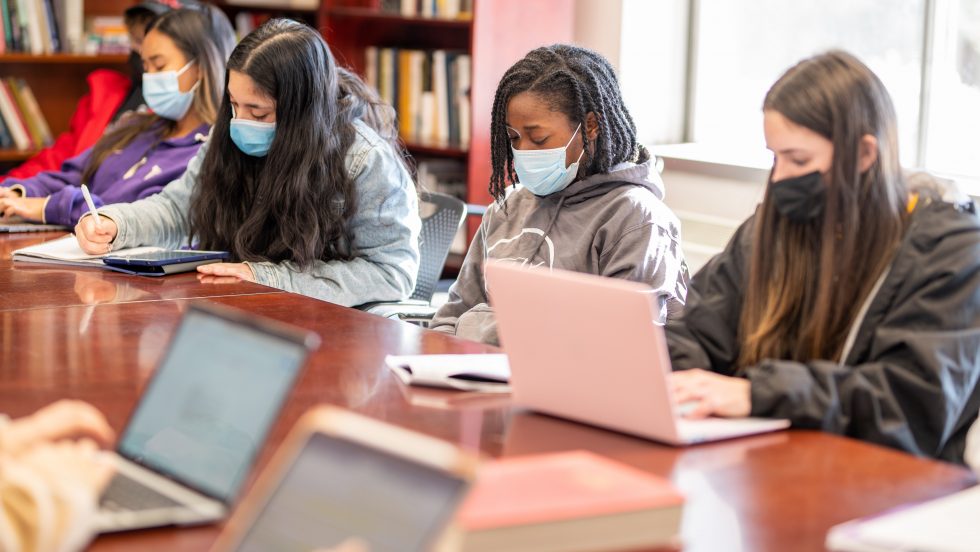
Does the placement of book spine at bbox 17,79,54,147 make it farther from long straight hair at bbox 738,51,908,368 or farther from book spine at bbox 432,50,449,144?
long straight hair at bbox 738,51,908,368

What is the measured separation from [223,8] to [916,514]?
173 inches

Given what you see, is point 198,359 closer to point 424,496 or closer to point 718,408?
point 424,496

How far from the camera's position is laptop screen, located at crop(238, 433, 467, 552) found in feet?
2.75

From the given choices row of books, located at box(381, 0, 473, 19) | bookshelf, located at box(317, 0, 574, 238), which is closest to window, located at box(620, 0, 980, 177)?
bookshelf, located at box(317, 0, 574, 238)

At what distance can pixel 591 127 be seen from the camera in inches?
91.1

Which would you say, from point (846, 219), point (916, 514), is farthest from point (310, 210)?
point (916, 514)

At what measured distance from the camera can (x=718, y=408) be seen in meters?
1.49

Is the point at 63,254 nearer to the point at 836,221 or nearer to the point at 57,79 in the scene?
the point at 836,221

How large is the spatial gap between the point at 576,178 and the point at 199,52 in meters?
1.36

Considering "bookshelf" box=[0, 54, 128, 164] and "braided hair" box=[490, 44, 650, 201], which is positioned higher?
"braided hair" box=[490, 44, 650, 201]

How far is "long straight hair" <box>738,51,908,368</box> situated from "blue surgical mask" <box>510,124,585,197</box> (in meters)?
0.65

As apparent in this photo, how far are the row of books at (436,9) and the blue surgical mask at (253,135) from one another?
1545 mm

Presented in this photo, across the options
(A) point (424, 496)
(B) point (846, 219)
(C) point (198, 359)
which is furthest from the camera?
(B) point (846, 219)

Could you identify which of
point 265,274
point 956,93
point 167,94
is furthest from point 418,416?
point 956,93
